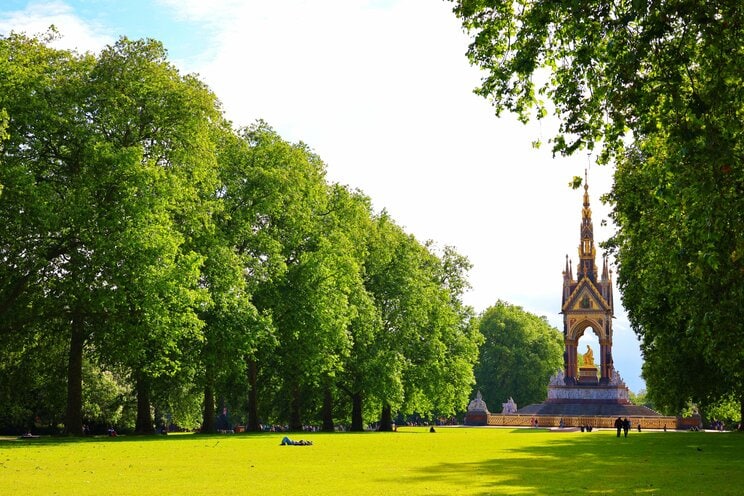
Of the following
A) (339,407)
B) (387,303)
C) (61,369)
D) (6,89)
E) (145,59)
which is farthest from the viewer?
(339,407)

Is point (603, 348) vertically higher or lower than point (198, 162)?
lower

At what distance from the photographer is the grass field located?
62.2ft

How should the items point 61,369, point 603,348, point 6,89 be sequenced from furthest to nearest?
1. point 603,348
2. point 61,369
3. point 6,89

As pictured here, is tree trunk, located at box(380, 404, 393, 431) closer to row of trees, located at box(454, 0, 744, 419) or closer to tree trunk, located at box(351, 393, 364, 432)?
tree trunk, located at box(351, 393, 364, 432)

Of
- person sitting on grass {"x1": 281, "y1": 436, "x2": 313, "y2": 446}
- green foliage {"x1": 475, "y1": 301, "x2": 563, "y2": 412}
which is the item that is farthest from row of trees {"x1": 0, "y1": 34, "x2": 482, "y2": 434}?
green foliage {"x1": 475, "y1": 301, "x2": 563, "y2": 412}

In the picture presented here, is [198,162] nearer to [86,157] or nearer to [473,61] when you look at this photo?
[86,157]

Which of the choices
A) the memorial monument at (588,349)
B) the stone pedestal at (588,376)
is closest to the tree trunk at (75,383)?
the memorial monument at (588,349)

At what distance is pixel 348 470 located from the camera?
23.9 metres

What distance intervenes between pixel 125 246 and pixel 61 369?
14.5 metres

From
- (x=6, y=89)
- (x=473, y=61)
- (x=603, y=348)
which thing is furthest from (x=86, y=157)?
(x=603, y=348)

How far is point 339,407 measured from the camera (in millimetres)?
65312

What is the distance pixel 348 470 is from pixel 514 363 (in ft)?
307

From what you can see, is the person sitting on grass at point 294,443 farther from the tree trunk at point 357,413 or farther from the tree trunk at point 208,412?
the tree trunk at point 357,413

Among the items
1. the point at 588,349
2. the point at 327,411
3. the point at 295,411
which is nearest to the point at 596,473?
the point at 295,411
